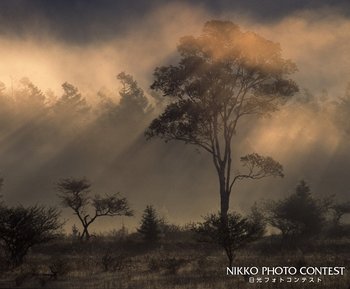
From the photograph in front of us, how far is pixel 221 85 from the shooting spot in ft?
108

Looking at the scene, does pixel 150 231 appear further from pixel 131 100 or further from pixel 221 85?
pixel 131 100

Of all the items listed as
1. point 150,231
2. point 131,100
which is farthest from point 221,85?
point 131,100

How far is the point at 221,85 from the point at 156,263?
13280 mm

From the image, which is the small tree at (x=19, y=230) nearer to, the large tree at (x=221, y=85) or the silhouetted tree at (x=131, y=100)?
the large tree at (x=221, y=85)

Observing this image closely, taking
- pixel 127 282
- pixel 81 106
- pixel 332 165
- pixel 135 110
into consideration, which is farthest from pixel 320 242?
pixel 81 106

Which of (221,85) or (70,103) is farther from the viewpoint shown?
(70,103)

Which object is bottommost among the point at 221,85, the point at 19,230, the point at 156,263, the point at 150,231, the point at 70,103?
the point at 156,263

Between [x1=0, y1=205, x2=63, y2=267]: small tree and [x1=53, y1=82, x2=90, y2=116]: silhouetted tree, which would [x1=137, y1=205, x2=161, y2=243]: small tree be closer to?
[x1=0, y1=205, x2=63, y2=267]: small tree

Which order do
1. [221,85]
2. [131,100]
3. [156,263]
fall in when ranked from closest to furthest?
[156,263] → [221,85] → [131,100]

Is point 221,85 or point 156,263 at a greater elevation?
point 221,85

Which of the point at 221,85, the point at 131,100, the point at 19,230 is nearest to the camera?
the point at 19,230

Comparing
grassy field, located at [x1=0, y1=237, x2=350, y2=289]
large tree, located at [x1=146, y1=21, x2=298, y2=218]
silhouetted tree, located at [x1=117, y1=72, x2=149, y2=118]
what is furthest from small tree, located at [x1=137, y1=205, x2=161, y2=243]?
silhouetted tree, located at [x1=117, y1=72, x2=149, y2=118]

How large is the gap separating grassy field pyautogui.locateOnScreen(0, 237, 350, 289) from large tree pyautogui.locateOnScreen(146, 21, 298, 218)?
489cm

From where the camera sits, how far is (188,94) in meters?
33.4
